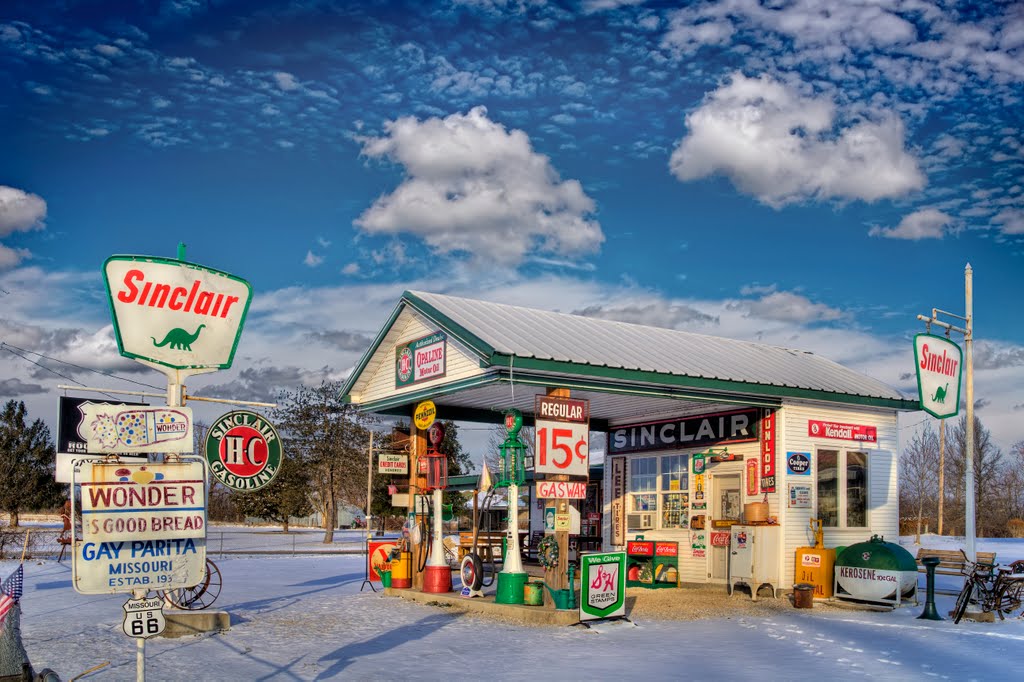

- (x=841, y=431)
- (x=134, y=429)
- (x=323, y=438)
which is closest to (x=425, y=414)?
(x=841, y=431)

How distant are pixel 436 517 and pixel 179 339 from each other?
10605mm

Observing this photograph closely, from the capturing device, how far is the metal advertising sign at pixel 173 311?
8.80m

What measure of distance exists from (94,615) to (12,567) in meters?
11.4

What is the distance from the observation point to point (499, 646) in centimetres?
1312

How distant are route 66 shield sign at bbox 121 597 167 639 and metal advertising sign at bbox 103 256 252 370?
7.30 ft

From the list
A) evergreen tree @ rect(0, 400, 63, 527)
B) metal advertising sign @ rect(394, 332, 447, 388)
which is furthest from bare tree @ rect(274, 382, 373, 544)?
metal advertising sign @ rect(394, 332, 447, 388)

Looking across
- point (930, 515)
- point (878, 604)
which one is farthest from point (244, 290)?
point (930, 515)

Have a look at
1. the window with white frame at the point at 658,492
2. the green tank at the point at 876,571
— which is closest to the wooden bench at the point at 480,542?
the window with white frame at the point at 658,492

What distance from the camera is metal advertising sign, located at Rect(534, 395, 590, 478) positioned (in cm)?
1534

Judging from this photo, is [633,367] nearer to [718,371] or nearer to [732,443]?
[718,371]

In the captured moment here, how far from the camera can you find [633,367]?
55.7ft

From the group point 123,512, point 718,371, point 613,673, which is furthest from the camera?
point 718,371

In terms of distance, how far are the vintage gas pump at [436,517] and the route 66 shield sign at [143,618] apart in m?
10.6

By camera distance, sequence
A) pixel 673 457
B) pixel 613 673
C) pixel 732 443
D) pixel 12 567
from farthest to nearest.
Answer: pixel 12 567 < pixel 673 457 < pixel 732 443 < pixel 613 673
